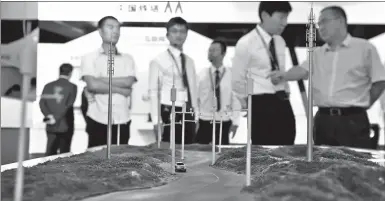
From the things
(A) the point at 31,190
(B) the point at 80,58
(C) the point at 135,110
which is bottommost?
(A) the point at 31,190

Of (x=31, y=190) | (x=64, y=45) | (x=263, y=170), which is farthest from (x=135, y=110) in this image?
(x=31, y=190)

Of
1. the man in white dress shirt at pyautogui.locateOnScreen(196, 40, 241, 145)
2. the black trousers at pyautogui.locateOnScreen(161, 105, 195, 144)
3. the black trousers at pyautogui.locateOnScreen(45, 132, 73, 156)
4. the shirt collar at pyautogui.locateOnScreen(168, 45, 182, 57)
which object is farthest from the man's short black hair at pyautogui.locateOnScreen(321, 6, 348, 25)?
the black trousers at pyautogui.locateOnScreen(45, 132, 73, 156)

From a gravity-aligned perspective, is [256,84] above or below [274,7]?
below

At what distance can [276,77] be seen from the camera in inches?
60.6

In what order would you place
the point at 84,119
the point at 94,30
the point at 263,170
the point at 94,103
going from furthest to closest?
1. the point at 84,119
2. the point at 94,30
3. the point at 94,103
4. the point at 263,170

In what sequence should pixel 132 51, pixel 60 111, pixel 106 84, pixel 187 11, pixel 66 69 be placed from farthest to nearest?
pixel 187 11 → pixel 60 111 → pixel 66 69 → pixel 132 51 → pixel 106 84

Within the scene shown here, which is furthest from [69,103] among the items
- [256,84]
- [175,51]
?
[256,84]

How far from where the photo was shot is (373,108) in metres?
1.82

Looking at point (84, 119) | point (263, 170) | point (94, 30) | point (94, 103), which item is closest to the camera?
point (263, 170)

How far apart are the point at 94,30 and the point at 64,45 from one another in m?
0.16

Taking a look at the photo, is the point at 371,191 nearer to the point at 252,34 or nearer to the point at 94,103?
the point at 94,103

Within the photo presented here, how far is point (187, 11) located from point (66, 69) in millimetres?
525

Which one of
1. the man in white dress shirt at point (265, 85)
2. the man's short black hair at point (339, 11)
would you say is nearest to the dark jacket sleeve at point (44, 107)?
the man in white dress shirt at point (265, 85)

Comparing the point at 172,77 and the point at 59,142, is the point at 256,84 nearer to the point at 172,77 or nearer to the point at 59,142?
the point at 172,77
